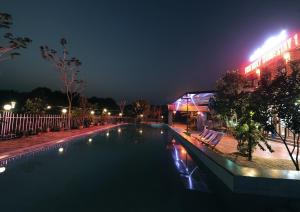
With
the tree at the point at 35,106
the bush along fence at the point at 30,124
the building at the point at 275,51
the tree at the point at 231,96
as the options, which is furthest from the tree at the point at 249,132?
the tree at the point at 35,106

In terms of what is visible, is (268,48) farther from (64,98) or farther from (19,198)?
(64,98)

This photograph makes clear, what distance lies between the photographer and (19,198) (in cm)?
439

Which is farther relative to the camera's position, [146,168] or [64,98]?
[64,98]

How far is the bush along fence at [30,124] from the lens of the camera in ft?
40.2

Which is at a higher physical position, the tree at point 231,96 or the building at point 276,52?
the building at point 276,52

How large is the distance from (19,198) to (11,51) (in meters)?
14.9

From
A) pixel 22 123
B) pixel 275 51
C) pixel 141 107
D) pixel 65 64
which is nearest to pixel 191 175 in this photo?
pixel 22 123

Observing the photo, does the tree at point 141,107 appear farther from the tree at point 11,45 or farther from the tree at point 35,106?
the tree at point 11,45

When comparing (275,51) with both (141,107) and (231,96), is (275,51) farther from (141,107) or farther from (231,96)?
(141,107)

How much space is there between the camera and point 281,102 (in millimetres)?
5539

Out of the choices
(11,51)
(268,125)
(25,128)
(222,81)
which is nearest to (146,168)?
(268,125)

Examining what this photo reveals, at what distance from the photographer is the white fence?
39.8 ft

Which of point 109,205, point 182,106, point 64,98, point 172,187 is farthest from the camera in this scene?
point 64,98

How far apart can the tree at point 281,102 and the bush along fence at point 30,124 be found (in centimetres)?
1211
